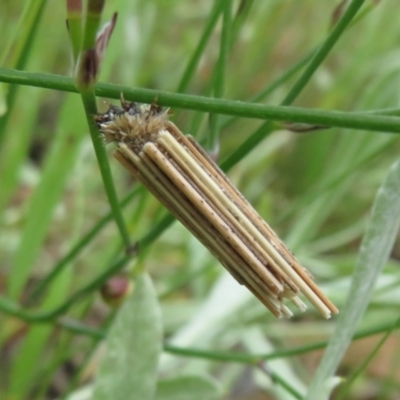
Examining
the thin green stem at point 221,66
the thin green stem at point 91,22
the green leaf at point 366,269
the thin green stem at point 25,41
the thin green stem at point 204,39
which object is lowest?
the green leaf at point 366,269

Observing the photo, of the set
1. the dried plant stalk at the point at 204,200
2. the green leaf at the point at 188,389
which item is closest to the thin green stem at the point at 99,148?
the dried plant stalk at the point at 204,200

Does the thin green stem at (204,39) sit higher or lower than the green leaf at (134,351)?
higher

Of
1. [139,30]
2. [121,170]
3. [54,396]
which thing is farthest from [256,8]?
[54,396]

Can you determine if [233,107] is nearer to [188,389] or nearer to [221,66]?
[221,66]

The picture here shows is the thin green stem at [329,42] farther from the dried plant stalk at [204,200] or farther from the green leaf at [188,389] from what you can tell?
the green leaf at [188,389]

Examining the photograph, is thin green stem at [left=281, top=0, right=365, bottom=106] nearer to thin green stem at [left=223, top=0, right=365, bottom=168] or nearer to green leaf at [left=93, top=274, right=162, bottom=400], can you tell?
thin green stem at [left=223, top=0, right=365, bottom=168]

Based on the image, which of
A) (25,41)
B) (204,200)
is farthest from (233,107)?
(25,41)
